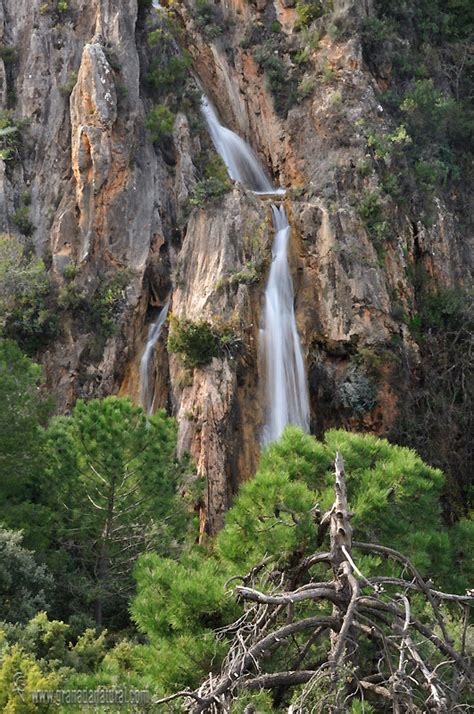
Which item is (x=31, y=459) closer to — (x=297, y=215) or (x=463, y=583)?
(x=463, y=583)

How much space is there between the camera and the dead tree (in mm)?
5527

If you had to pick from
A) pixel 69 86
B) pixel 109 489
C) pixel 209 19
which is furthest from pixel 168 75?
pixel 109 489

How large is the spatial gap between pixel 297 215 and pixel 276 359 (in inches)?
211

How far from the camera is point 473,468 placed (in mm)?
23281

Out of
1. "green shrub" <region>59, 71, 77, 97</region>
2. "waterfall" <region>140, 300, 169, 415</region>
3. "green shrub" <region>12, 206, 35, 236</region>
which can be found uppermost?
"green shrub" <region>59, 71, 77, 97</region>

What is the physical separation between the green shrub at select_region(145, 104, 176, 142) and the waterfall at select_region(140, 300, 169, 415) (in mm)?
6343

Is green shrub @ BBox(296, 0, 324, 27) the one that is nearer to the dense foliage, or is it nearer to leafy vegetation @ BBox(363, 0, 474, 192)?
leafy vegetation @ BBox(363, 0, 474, 192)

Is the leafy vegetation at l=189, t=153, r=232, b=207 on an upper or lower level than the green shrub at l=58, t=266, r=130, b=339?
upper

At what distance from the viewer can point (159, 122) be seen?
2658cm

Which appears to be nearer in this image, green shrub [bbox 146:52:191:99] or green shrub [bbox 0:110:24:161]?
green shrub [bbox 0:110:24:161]

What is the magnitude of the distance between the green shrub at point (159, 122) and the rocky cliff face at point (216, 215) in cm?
31

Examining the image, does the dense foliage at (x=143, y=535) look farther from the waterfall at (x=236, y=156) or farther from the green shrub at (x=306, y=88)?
the green shrub at (x=306, y=88)

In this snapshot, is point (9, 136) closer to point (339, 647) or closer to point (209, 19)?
point (209, 19)

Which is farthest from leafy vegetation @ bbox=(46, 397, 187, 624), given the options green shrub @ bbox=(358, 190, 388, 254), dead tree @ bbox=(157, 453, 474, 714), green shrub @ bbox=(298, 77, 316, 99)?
green shrub @ bbox=(298, 77, 316, 99)
